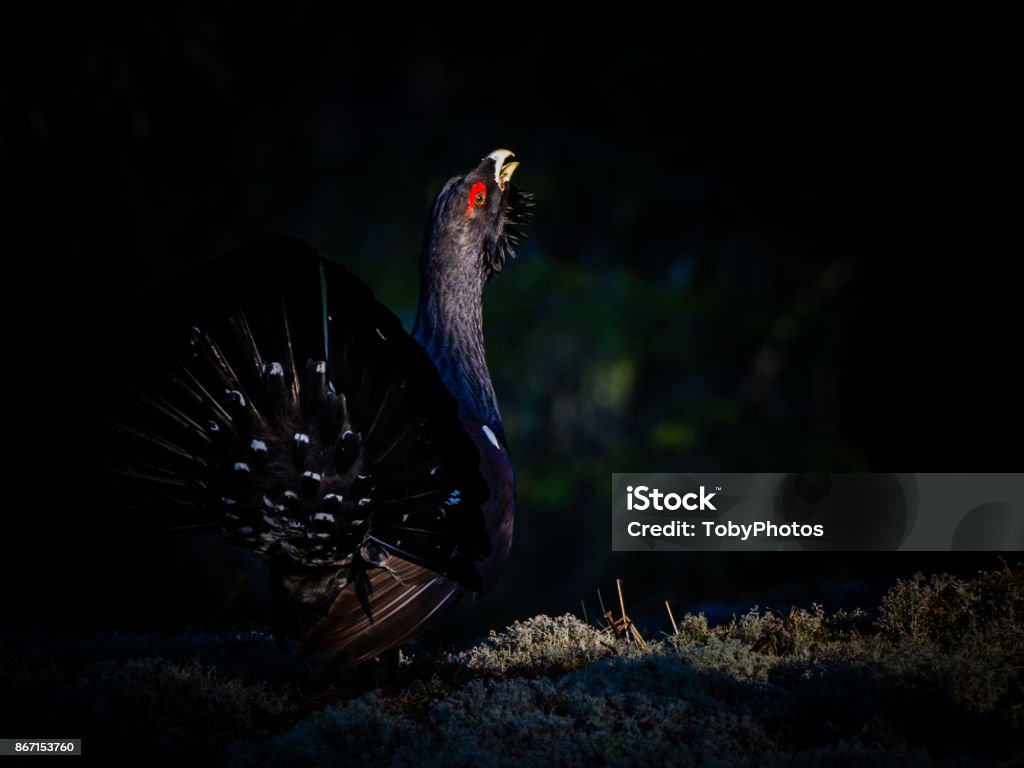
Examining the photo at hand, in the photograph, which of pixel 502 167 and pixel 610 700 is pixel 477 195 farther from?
pixel 610 700

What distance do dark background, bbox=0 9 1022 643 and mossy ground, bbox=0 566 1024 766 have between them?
2531 mm

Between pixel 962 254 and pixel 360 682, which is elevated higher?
pixel 962 254

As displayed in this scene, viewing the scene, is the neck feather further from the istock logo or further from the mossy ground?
the istock logo

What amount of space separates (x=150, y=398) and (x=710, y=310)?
7596 mm

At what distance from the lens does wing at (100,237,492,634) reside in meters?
3.19

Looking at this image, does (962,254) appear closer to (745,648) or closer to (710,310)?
(710,310)

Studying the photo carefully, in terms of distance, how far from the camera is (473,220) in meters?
4.56

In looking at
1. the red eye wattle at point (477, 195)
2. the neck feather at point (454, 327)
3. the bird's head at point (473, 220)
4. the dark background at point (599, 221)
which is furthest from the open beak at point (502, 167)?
the dark background at point (599, 221)

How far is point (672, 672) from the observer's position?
341cm

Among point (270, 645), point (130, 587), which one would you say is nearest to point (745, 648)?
point (270, 645)

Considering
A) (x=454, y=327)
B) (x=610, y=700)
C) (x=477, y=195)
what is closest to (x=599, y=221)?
(x=477, y=195)

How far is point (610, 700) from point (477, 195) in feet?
8.40
